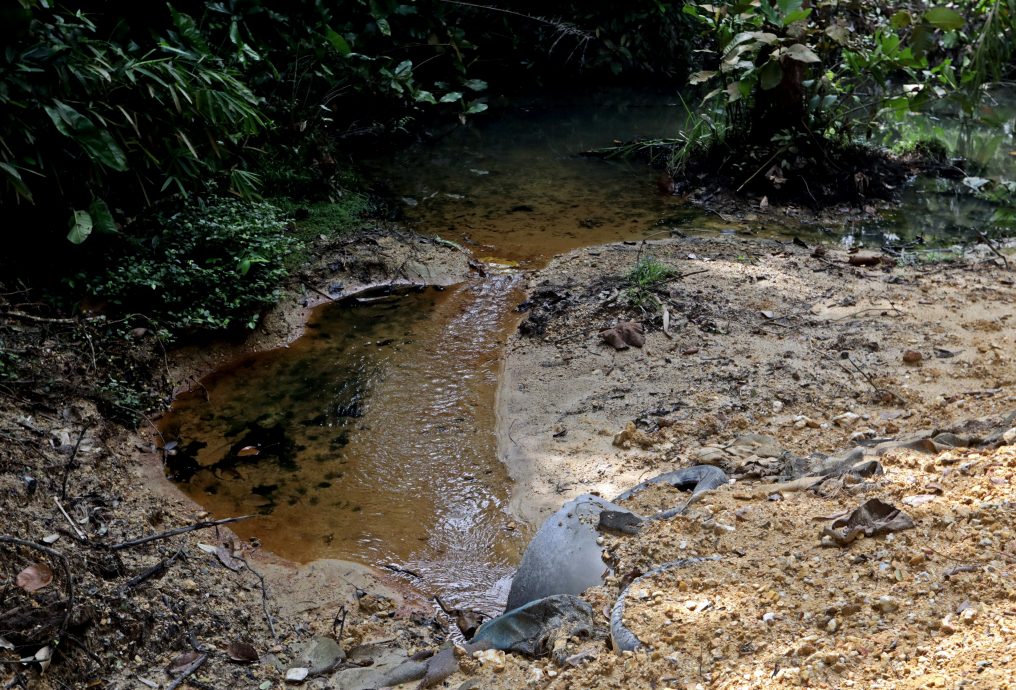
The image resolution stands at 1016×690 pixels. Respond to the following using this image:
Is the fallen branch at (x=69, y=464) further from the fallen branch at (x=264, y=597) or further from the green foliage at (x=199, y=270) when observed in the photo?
the green foliage at (x=199, y=270)

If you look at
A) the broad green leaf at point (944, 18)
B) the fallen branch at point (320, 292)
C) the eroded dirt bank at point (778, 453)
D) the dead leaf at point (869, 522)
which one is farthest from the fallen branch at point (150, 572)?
the broad green leaf at point (944, 18)

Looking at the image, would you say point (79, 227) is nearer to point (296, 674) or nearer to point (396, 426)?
point (396, 426)

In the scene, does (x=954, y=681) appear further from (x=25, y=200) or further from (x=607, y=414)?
(x=25, y=200)

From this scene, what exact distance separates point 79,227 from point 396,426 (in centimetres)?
209

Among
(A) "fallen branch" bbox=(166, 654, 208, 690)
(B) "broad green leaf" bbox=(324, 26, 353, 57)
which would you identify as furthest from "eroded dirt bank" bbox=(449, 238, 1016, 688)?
(B) "broad green leaf" bbox=(324, 26, 353, 57)

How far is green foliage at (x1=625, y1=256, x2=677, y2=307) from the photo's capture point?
5.29 m

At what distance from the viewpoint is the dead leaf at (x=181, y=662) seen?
2.84 m

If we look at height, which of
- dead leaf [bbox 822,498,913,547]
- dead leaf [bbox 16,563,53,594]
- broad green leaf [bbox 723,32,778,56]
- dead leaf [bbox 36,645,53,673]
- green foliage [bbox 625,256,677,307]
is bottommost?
dead leaf [bbox 36,645,53,673]

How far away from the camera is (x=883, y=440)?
3.51 metres

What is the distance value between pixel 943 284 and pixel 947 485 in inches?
119

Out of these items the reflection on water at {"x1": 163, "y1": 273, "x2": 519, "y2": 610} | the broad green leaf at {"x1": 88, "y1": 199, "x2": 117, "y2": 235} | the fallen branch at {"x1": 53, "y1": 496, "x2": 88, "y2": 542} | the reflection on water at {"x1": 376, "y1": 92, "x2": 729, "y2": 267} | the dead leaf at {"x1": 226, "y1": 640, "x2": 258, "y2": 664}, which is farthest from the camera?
the reflection on water at {"x1": 376, "y1": 92, "x2": 729, "y2": 267}

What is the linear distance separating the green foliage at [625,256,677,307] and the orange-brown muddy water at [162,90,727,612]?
0.80 metres

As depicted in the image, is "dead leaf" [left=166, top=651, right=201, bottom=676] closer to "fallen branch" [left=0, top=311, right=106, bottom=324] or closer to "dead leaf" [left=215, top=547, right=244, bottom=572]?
"dead leaf" [left=215, top=547, right=244, bottom=572]

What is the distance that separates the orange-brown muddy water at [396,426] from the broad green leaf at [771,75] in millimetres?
1232
